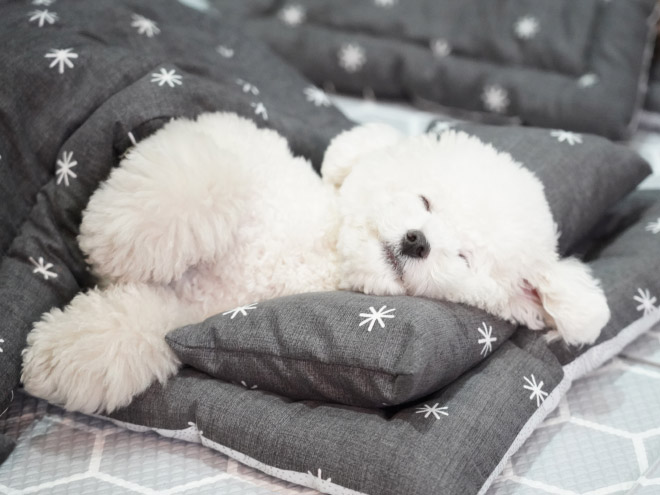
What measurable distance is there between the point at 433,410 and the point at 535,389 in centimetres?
19

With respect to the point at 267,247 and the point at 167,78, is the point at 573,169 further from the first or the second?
the point at 167,78

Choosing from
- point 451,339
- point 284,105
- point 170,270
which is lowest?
point 451,339

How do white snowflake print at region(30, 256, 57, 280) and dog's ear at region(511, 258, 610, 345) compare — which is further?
white snowflake print at region(30, 256, 57, 280)

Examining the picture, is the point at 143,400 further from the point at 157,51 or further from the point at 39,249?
the point at 157,51

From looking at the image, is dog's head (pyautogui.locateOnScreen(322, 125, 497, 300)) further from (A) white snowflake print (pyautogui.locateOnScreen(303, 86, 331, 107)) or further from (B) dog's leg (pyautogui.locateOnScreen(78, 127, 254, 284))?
(A) white snowflake print (pyautogui.locateOnScreen(303, 86, 331, 107))

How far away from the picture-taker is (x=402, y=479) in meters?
0.87

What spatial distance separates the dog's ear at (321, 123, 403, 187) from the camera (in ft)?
3.80

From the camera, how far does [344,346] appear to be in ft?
3.09

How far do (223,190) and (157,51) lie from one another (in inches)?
18.0

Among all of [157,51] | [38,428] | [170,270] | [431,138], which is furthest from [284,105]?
[38,428]

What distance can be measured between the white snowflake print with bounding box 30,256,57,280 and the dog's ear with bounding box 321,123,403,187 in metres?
0.49

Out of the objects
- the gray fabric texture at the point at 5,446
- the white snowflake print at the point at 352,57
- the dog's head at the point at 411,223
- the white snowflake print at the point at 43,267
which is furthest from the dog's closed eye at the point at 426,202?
the white snowflake print at the point at 352,57

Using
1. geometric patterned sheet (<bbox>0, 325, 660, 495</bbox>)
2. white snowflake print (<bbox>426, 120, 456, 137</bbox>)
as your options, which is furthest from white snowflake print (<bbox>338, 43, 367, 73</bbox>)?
geometric patterned sheet (<bbox>0, 325, 660, 495</bbox>)

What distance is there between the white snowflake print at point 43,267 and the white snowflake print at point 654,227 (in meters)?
1.12
